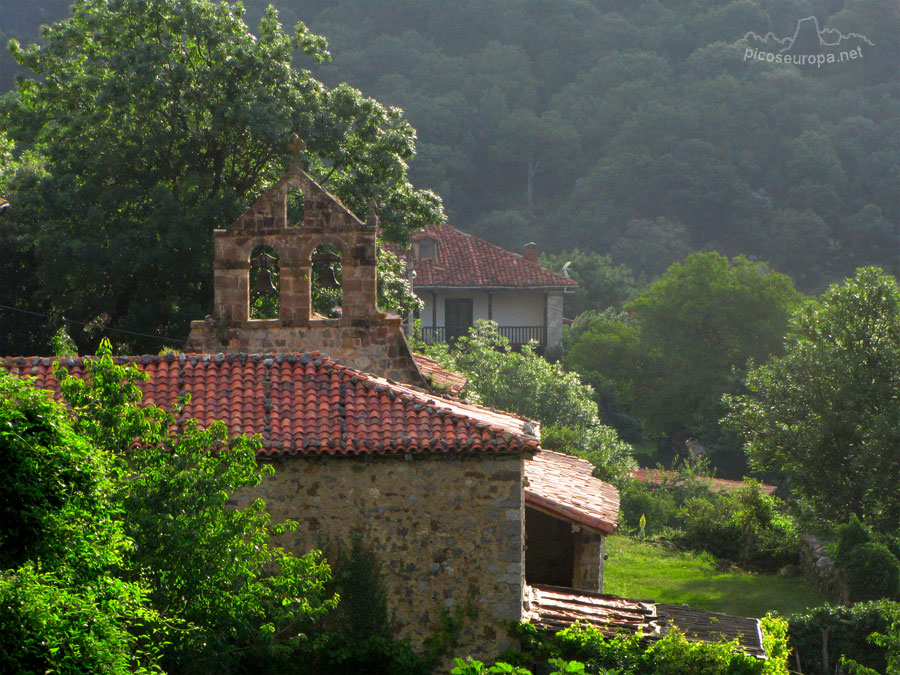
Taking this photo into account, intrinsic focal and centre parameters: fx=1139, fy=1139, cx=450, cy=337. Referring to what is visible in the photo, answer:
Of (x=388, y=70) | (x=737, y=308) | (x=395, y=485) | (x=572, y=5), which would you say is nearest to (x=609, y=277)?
(x=737, y=308)

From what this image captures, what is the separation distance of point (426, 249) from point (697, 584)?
2825cm

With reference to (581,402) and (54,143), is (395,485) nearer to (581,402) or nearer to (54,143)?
(54,143)

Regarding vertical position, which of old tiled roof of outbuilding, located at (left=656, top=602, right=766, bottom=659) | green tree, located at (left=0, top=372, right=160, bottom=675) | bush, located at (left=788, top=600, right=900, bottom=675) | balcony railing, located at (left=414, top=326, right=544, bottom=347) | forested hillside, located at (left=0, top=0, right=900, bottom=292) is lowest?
bush, located at (left=788, top=600, right=900, bottom=675)

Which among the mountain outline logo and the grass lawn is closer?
the grass lawn

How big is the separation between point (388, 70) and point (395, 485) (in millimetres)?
68453

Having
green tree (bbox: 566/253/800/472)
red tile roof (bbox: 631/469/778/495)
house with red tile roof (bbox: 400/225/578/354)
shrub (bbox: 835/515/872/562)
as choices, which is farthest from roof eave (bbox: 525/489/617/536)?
green tree (bbox: 566/253/800/472)

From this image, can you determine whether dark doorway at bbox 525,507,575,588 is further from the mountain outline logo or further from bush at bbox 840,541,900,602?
the mountain outline logo

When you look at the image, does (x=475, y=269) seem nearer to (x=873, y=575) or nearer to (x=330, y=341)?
(x=873, y=575)

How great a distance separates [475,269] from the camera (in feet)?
170

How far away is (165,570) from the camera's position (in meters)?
11.0

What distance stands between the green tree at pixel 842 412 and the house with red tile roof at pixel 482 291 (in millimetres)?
22347

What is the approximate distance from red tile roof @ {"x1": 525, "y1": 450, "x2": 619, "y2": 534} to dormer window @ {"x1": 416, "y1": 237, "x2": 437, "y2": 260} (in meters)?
31.1

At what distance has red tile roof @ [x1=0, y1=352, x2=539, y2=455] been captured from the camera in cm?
1377

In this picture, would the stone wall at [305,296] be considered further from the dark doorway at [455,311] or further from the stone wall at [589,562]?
the dark doorway at [455,311]
